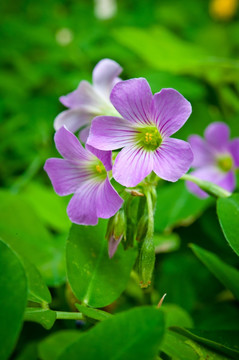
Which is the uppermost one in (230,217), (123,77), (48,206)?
(230,217)

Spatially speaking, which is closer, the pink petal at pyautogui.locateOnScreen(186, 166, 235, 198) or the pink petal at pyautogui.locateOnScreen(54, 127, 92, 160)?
the pink petal at pyautogui.locateOnScreen(54, 127, 92, 160)

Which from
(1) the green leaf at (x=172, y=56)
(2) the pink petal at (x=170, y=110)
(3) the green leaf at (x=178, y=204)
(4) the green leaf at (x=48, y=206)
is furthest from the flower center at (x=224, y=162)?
(2) the pink petal at (x=170, y=110)

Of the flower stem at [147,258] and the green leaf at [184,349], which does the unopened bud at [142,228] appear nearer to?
the flower stem at [147,258]

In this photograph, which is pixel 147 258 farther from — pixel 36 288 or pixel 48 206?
pixel 48 206

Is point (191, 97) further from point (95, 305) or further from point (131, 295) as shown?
point (95, 305)

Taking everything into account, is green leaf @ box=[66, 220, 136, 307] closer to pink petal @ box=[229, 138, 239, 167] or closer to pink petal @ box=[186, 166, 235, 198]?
pink petal @ box=[186, 166, 235, 198]

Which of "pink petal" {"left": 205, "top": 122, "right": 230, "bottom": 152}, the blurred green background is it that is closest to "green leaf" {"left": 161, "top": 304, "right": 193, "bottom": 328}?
"pink petal" {"left": 205, "top": 122, "right": 230, "bottom": 152}

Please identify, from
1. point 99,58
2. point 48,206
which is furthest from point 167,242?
point 99,58
